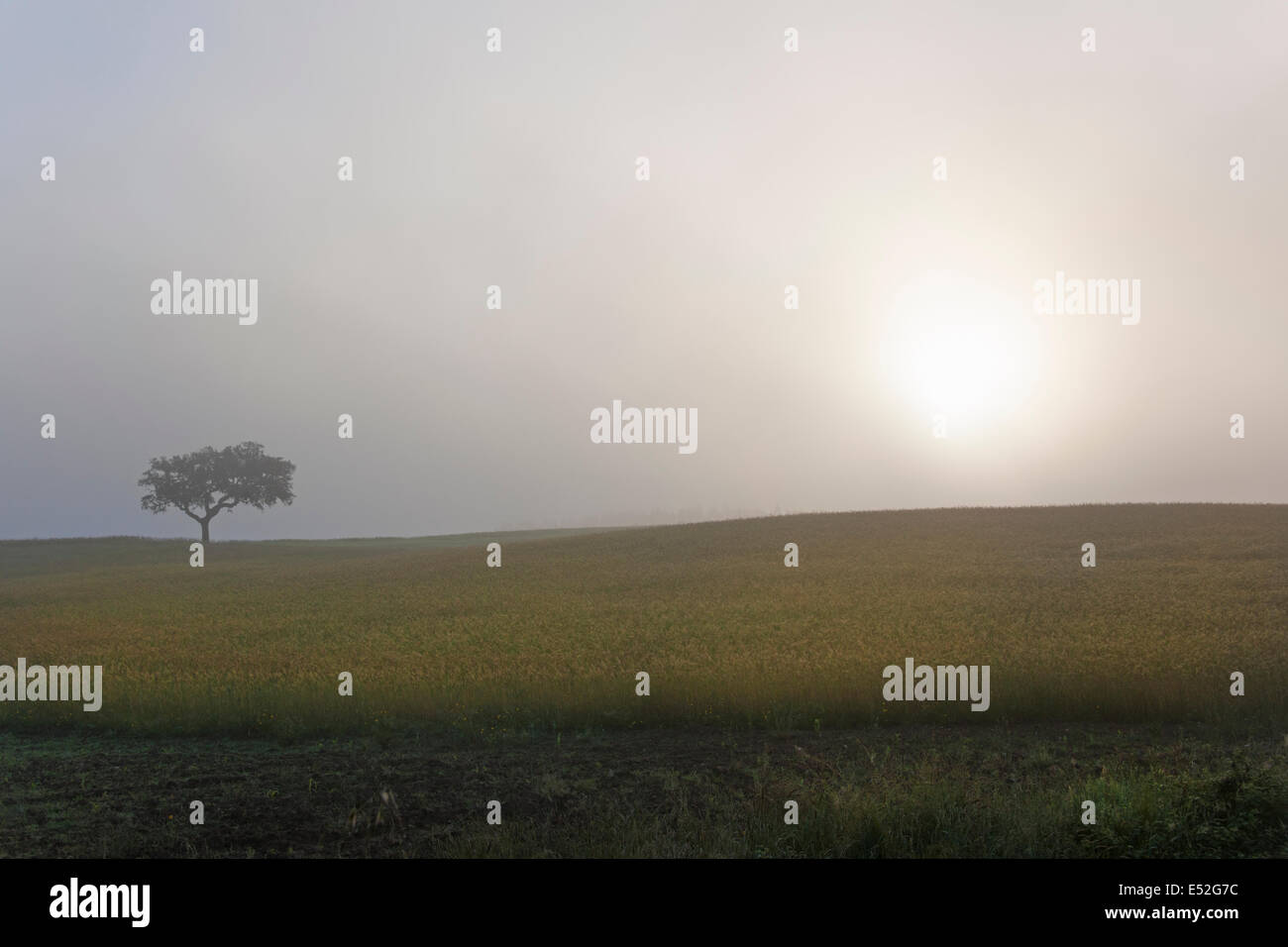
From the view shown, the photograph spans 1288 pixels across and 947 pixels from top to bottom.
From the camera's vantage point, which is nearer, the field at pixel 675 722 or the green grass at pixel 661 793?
the green grass at pixel 661 793

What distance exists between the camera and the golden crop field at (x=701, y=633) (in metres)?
18.7

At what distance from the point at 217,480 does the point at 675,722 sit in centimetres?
9344

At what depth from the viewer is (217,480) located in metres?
97.9

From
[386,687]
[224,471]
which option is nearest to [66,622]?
[386,687]

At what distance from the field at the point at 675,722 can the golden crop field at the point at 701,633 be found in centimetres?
12
